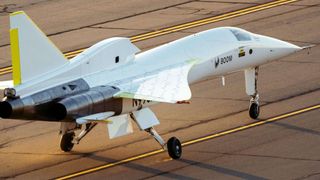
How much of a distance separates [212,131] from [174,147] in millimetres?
2887

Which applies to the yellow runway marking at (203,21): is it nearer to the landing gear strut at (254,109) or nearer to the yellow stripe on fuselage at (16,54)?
the landing gear strut at (254,109)

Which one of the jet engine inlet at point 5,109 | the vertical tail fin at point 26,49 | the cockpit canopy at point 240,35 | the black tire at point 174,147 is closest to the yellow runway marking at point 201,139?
the black tire at point 174,147

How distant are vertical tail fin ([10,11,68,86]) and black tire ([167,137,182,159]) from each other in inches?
145

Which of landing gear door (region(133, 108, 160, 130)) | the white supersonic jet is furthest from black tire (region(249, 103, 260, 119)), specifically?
landing gear door (region(133, 108, 160, 130))

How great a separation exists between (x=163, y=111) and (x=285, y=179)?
7.47 m

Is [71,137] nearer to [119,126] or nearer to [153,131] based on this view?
[119,126]

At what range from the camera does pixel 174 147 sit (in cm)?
3048

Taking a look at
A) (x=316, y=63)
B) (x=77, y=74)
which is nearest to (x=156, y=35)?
(x=316, y=63)

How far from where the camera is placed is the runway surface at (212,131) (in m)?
30.0

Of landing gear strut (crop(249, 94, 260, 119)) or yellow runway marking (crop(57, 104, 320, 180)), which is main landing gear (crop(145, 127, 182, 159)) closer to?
yellow runway marking (crop(57, 104, 320, 180))

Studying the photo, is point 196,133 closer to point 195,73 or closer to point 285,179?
point 195,73

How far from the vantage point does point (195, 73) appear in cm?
3234

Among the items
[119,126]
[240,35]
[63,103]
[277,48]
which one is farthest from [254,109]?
[63,103]

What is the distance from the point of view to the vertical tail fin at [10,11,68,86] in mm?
28266
